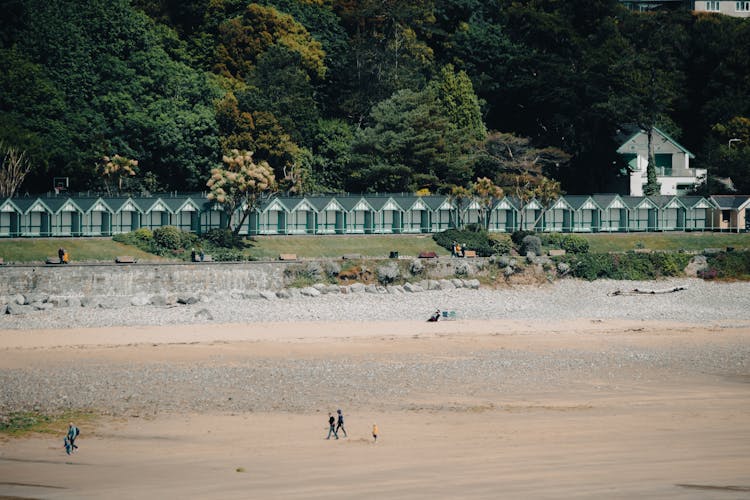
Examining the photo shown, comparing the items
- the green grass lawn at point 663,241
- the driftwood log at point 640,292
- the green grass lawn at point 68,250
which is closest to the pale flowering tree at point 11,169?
the green grass lawn at point 68,250

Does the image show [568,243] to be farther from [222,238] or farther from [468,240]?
[222,238]

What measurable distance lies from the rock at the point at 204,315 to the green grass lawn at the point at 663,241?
34.0 metres

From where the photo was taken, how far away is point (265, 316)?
6091cm

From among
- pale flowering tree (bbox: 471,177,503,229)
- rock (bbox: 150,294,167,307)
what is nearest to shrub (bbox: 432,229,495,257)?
pale flowering tree (bbox: 471,177,503,229)

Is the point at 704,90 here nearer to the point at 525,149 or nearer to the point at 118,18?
the point at 525,149

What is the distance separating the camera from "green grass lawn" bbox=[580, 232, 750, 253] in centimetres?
8538

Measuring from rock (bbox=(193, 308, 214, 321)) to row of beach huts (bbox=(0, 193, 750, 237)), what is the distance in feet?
70.1

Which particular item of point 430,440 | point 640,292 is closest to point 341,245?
point 640,292

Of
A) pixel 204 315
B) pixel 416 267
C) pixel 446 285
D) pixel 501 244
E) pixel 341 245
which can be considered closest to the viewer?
pixel 204 315

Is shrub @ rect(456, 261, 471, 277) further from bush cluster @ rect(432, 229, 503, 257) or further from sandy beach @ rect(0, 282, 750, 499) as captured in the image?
sandy beach @ rect(0, 282, 750, 499)

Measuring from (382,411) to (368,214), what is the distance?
49.9 metres

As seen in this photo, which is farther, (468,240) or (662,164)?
(662,164)

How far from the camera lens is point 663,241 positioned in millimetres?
87375

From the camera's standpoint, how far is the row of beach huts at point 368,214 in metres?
77.9
